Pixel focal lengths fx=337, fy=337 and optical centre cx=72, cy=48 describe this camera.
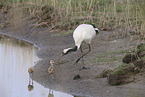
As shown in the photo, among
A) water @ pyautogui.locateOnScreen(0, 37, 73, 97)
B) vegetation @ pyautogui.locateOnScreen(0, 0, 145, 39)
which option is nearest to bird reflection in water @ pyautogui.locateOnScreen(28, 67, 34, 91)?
water @ pyautogui.locateOnScreen(0, 37, 73, 97)

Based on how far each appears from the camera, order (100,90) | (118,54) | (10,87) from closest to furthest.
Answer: (100,90) < (10,87) < (118,54)

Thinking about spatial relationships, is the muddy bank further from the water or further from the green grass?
the water

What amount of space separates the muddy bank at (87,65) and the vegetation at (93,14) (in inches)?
18.0

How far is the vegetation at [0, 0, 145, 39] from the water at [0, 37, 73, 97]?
1.75 m

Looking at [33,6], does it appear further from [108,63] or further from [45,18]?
[108,63]

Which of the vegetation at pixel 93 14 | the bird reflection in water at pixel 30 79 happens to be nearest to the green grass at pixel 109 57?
the vegetation at pixel 93 14

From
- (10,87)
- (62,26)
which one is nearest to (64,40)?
(62,26)

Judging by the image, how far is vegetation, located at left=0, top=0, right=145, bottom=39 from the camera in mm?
10508

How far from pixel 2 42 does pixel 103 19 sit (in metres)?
3.66

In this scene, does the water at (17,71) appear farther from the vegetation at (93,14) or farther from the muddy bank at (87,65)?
the vegetation at (93,14)

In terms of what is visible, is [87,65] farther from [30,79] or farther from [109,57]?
[30,79]

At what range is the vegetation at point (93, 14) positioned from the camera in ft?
34.5

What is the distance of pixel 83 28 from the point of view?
26.5ft

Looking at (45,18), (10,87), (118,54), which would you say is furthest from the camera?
(45,18)
